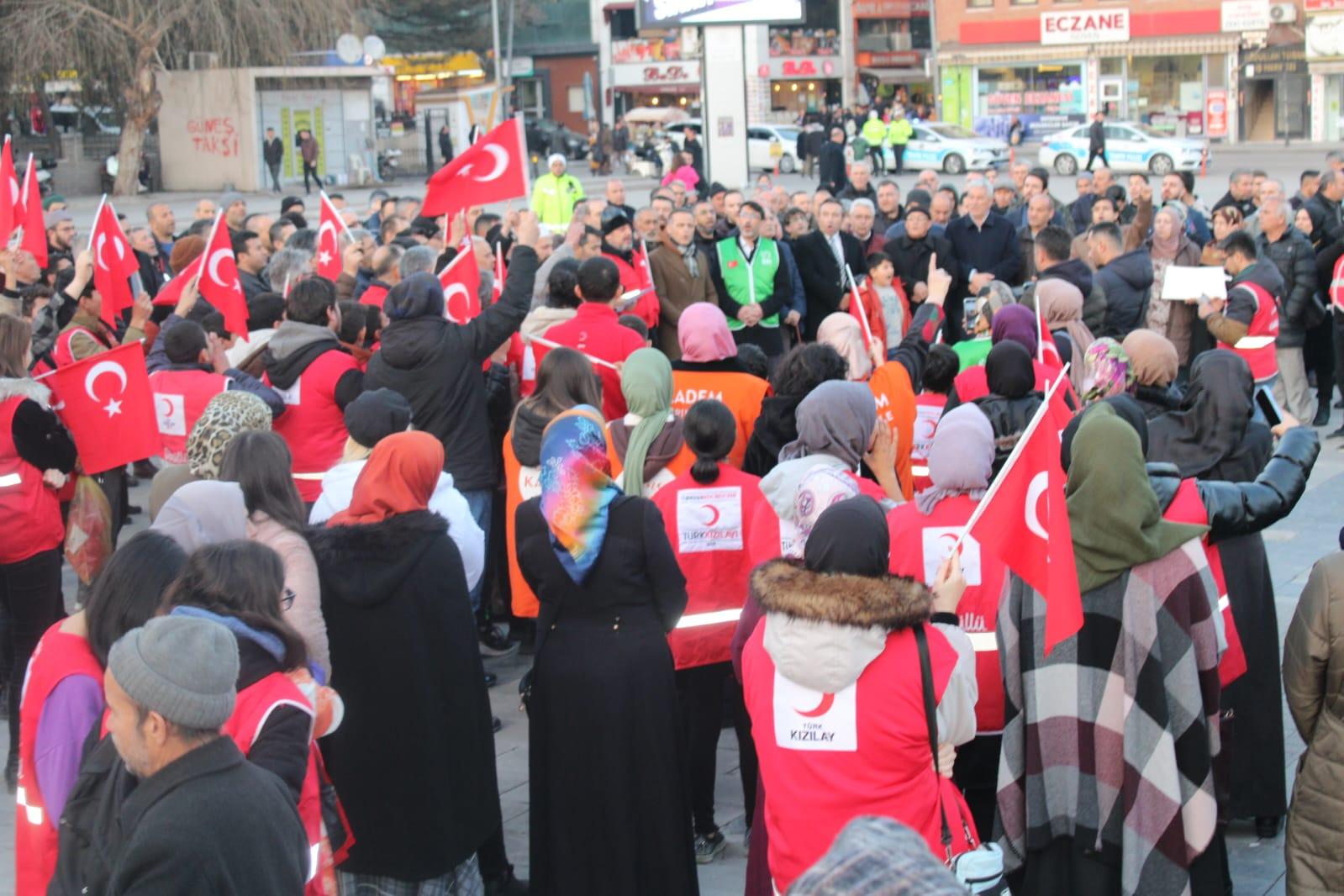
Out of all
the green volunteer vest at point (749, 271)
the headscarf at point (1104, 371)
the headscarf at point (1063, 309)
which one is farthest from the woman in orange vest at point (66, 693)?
the green volunteer vest at point (749, 271)

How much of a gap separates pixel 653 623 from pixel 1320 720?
77.4 inches

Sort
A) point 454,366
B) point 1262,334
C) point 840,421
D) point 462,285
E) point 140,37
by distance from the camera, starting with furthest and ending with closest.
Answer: point 140,37 < point 1262,334 < point 462,285 < point 454,366 < point 840,421

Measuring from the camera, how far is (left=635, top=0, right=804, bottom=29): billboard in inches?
843

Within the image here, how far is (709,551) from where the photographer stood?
217 inches

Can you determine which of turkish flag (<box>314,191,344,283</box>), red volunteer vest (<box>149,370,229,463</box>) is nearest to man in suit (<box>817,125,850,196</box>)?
turkish flag (<box>314,191,344,283</box>)

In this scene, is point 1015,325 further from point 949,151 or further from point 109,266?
point 949,151

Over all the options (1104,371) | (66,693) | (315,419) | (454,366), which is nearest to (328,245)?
(454,366)

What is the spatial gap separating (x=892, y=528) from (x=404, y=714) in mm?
1654

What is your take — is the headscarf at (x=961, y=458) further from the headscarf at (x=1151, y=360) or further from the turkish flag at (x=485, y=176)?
the turkish flag at (x=485, y=176)

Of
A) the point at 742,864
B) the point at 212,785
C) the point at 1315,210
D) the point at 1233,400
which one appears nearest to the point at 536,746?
the point at 742,864

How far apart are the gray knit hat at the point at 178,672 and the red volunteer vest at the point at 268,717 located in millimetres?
444

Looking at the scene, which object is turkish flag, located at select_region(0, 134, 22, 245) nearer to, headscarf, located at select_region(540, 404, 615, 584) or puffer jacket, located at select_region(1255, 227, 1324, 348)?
headscarf, located at select_region(540, 404, 615, 584)

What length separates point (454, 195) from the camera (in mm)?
9438

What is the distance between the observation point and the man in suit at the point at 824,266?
11641 mm
